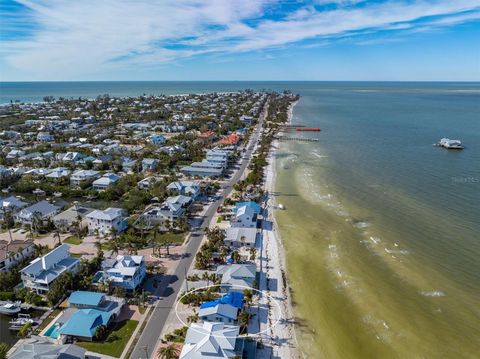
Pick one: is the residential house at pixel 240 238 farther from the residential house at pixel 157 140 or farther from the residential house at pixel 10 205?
the residential house at pixel 157 140

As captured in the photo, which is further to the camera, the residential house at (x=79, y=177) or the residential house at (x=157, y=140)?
the residential house at (x=157, y=140)

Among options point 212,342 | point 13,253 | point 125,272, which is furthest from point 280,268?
point 13,253

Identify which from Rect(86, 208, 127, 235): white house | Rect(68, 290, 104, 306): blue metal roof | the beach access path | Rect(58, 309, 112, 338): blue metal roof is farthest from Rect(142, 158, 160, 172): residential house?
Rect(58, 309, 112, 338): blue metal roof

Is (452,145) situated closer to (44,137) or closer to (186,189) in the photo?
(186,189)

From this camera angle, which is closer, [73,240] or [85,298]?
[85,298]

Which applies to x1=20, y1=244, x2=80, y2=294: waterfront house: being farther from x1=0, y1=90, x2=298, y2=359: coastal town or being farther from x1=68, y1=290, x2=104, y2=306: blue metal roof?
x1=68, y1=290, x2=104, y2=306: blue metal roof

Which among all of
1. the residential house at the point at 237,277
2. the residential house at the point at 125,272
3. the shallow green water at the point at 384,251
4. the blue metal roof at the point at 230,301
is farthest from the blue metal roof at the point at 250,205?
the blue metal roof at the point at 230,301
